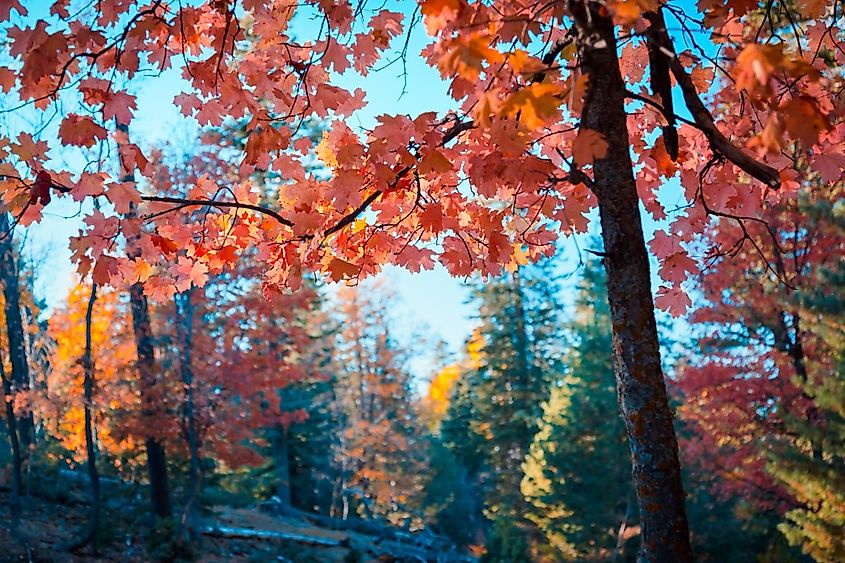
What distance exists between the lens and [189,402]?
37.2 feet

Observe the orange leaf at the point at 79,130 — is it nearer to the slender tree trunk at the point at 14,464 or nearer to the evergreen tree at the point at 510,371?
the slender tree trunk at the point at 14,464

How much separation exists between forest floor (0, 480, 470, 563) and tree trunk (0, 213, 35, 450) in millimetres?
1213

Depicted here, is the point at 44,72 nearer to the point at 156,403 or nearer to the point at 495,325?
the point at 156,403

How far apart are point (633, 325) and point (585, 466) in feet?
41.7

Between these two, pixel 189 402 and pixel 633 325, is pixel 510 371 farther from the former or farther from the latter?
pixel 633 325

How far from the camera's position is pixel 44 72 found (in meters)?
2.61

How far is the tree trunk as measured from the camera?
1086cm

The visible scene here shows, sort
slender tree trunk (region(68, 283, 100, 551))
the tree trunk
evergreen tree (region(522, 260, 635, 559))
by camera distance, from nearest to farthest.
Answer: slender tree trunk (region(68, 283, 100, 551)) → the tree trunk → evergreen tree (region(522, 260, 635, 559))

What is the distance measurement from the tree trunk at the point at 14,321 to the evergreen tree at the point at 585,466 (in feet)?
33.6

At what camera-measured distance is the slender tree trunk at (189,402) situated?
442 inches

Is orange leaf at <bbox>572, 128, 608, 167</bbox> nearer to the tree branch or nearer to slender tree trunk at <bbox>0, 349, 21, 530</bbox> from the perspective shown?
the tree branch

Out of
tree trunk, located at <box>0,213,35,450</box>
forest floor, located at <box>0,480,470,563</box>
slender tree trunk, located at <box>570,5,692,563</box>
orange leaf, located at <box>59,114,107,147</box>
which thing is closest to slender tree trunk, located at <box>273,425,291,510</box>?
forest floor, located at <box>0,480,470,563</box>

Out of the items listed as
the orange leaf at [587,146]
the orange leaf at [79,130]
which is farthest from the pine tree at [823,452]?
the orange leaf at [79,130]

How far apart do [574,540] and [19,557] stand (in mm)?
10009
